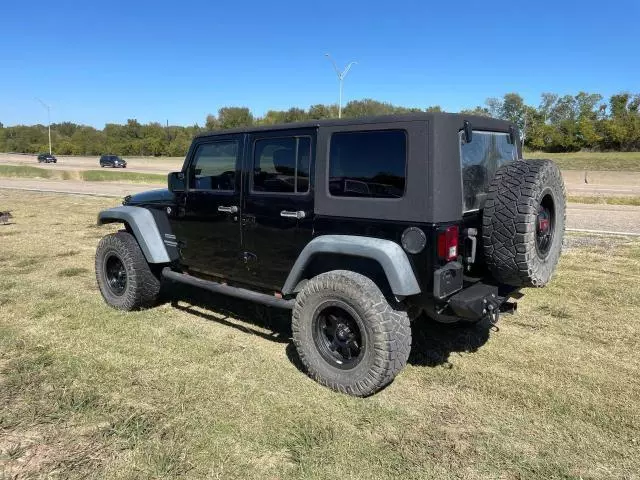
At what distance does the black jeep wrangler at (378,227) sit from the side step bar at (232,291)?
2 centimetres

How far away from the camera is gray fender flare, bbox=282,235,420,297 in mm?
3174

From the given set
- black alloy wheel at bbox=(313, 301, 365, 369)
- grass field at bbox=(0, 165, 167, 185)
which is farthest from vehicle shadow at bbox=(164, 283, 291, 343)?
grass field at bbox=(0, 165, 167, 185)

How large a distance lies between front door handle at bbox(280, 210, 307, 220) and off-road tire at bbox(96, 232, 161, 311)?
202cm

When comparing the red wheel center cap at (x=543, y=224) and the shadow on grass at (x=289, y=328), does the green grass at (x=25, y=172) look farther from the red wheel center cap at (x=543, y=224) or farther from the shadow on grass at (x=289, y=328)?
the red wheel center cap at (x=543, y=224)

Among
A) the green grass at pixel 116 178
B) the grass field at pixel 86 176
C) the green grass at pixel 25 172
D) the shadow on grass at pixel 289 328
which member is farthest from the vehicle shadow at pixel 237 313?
the green grass at pixel 25 172

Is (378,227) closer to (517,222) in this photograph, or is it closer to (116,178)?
(517,222)

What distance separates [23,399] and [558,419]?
11.9 ft

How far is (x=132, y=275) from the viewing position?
16.5ft

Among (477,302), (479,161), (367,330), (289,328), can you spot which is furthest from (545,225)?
(289,328)

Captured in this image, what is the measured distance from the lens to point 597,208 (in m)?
14.6

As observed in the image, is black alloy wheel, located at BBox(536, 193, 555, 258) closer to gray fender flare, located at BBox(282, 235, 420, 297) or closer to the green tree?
gray fender flare, located at BBox(282, 235, 420, 297)

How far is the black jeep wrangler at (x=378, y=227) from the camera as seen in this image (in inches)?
127

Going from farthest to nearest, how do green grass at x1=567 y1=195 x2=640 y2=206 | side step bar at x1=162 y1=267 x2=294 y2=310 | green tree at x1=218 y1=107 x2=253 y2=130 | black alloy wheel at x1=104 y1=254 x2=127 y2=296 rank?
green tree at x1=218 y1=107 x2=253 y2=130
green grass at x1=567 y1=195 x2=640 y2=206
black alloy wheel at x1=104 y1=254 x2=127 y2=296
side step bar at x1=162 y1=267 x2=294 y2=310

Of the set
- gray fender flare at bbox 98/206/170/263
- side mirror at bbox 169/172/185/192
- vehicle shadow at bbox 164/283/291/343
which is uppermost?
side mirror at bbox 169/172/185/192
